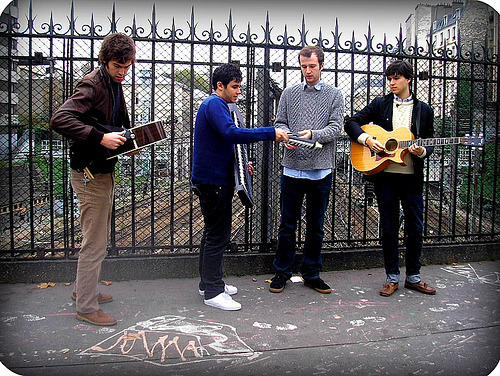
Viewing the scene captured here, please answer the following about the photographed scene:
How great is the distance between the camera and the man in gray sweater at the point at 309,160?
4.08 m

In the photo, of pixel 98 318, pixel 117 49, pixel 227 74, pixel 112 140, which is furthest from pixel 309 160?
pixel 98 318

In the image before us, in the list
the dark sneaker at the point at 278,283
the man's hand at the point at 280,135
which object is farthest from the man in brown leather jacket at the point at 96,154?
the dark sneaker at the point at 278,283

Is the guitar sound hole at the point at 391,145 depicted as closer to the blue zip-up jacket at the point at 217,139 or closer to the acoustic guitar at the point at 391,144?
the acoustic guitar at the point at 391,144

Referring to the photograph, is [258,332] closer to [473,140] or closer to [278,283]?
[278,283]

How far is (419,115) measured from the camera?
164 inches

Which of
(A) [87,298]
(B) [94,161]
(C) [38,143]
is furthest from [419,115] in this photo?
(C) [38,143]

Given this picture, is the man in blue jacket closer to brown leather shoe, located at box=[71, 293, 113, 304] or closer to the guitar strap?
brown leather shoe, located at box=[71, 293, 113, 304]

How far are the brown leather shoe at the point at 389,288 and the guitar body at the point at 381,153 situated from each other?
3.78 ft

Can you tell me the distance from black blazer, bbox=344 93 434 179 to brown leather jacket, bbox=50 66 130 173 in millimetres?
2419

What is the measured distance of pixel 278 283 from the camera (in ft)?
14.2

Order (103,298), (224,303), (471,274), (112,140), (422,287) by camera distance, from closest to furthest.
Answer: (112,140) → (224,303) → (103,298) → (422,287) → (471,274)

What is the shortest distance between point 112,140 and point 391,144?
2.68m

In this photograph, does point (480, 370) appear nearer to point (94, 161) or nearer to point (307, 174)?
point (307, 174)

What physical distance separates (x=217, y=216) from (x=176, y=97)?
72.7 inches
